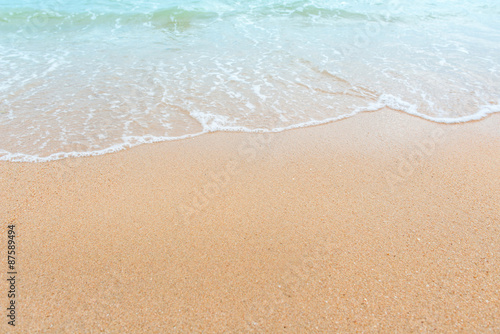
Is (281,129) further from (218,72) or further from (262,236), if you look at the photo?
(218,72)

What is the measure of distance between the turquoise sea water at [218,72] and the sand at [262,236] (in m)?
0.74

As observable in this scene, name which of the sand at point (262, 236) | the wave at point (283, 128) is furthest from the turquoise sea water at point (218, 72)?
the sand at point (262, 236)

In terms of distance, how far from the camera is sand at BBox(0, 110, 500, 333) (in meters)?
2.17

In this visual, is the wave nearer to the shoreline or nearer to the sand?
the shoreline

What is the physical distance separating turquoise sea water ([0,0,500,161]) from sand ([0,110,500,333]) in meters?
0.74

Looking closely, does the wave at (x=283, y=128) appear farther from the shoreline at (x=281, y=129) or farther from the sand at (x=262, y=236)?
the sand at (x=262, y=236)

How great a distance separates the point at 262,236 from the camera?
9.11 ft

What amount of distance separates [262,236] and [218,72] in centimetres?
434

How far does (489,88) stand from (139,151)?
6.18m

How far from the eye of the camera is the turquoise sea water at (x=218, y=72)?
4531mm

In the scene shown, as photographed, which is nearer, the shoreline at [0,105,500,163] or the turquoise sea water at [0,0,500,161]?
the shoreline at [0,105,500,163]

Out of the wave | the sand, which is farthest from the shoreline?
the sand

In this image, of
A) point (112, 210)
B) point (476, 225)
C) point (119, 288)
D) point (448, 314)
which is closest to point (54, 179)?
point (112, 210)

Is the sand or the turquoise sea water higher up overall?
the turquoise sea water
